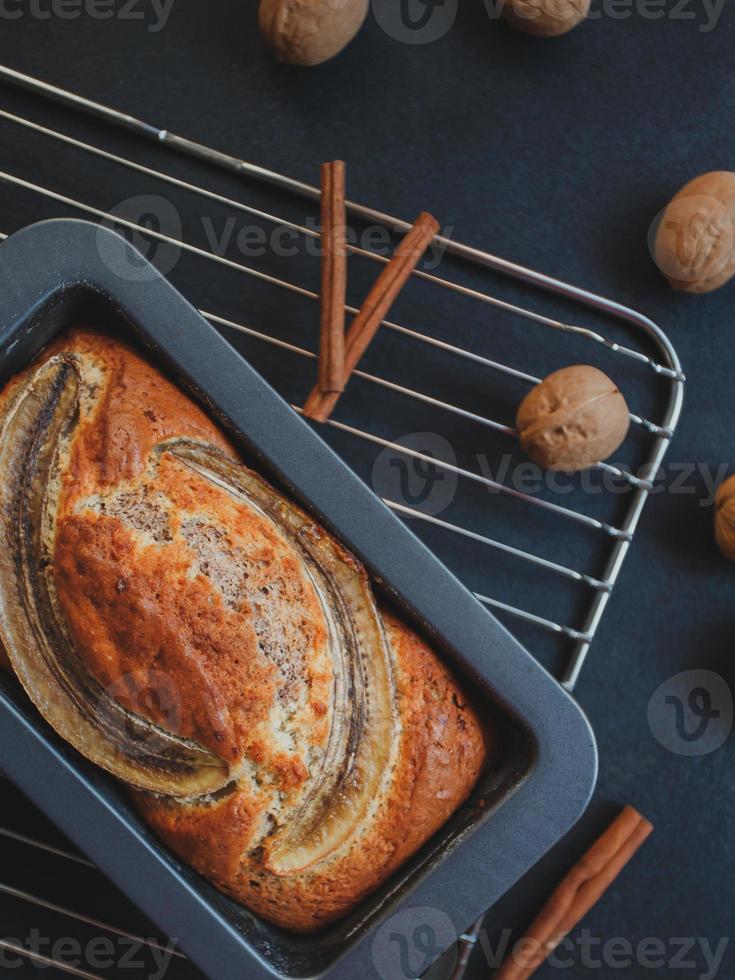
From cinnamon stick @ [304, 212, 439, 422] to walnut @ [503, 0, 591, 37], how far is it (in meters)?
0.34

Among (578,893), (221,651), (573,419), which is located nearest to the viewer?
(221,651)

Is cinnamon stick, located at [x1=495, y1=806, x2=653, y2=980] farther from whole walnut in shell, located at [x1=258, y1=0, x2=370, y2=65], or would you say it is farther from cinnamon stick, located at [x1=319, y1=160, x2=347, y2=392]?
whole walnut in shell, located at [x1=258, y1=0, x2=370, y2=65]

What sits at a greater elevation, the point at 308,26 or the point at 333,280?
the point at 308,26

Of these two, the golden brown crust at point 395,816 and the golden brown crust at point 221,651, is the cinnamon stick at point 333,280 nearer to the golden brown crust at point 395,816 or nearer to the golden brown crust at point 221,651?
the golden brown crust at point 221,651

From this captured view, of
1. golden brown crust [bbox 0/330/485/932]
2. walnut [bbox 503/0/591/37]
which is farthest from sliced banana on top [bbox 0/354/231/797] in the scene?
Answer: walnut [bbox 503/0/591/37]

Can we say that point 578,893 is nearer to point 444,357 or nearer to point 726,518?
point 726,518

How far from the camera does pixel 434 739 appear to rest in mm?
1144

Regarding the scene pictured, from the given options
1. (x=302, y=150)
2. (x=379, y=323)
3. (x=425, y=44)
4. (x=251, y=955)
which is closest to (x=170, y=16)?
(x=302, y=150)

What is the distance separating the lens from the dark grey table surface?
146 cm

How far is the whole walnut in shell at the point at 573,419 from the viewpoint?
1.34m

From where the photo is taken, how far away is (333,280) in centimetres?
134

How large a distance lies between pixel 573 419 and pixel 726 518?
0.30 meters

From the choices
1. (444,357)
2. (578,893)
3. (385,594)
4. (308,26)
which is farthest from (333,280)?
(578,893)

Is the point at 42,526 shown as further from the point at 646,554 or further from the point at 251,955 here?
the point at 646,554
